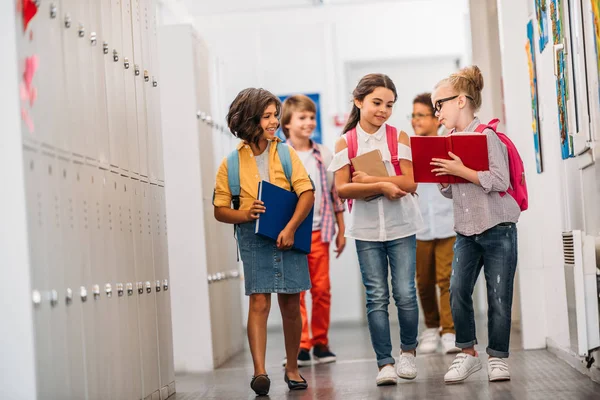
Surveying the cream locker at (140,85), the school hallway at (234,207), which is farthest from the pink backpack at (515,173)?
the cream locker at (140,85)

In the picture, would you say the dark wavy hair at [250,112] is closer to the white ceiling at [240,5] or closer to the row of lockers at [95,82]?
the row of lockers at [95,82]

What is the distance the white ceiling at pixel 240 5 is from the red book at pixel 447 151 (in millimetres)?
5068

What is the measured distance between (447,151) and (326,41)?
5367mm

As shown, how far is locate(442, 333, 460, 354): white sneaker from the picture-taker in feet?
18.1

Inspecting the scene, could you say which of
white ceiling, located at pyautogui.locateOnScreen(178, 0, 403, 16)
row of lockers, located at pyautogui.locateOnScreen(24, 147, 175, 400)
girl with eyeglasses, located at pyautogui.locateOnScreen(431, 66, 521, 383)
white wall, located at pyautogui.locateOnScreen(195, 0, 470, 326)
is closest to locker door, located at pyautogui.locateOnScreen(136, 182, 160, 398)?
row of lockers, located at pyautogui.locateOnScreen(24, 147, 175, 400)

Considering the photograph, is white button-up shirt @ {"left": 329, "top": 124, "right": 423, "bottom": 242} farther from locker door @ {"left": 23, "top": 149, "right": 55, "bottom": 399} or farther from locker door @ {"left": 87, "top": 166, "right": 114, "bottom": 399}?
locker door @ {"left": 23, "top": 149, "right": 55, "bottom": 399}

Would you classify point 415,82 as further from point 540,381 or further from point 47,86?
point 47,86

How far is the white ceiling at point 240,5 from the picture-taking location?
8.82m

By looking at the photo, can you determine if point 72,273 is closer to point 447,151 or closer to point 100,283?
point 100,283

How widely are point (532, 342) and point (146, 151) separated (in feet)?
8.33

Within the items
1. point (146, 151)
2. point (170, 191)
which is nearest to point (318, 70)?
point (170, 191)

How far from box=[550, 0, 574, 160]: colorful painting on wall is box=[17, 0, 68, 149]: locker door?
218 centimetres

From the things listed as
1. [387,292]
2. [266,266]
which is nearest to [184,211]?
[266,266]

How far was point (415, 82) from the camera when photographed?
30.8ft
